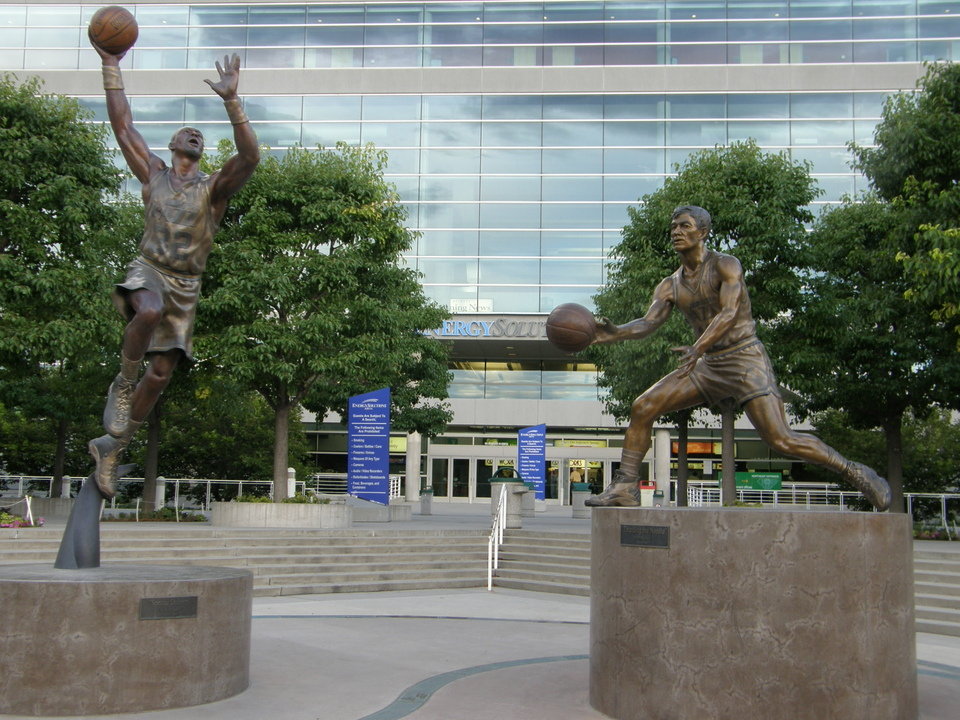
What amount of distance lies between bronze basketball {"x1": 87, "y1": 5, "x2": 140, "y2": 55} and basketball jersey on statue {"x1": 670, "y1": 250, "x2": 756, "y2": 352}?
4.52 m

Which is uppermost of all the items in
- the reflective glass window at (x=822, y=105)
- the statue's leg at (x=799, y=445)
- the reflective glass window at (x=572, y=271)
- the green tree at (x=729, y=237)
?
the reflective glass window at (x=822, y=105)

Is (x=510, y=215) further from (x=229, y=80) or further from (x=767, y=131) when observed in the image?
(x=229, y=80)

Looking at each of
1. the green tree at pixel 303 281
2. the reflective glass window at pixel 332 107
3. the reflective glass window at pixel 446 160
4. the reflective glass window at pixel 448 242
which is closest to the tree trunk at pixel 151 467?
the green tree at pixel 303 281

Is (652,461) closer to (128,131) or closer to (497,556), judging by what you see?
(497,556)

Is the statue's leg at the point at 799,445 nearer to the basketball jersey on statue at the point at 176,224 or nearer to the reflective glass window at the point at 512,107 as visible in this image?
the basketball jersey on statue at the point at 176,224

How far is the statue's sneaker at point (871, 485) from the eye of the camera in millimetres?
6570

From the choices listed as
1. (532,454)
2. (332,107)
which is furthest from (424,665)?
(332,107)

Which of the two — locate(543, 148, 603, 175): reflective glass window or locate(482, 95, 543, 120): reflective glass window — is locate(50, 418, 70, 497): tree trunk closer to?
locate(543, 148, 603, 175): reflective glass window

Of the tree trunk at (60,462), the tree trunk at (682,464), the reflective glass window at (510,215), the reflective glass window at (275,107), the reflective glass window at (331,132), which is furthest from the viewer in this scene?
the reflective glass window at (275,107)

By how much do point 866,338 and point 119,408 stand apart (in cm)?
1874

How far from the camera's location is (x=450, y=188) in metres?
41.1

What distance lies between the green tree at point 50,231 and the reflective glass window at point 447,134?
2283 cm

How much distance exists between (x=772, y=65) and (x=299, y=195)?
2700cm

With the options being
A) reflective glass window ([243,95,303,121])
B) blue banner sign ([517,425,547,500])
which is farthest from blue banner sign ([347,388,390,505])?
reflective glass window ([243,95,303,121])
